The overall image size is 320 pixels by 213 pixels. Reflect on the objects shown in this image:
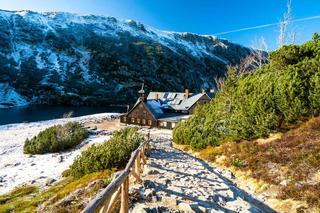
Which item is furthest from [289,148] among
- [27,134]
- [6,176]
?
[27,134]

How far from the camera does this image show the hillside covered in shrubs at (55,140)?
37.7 m

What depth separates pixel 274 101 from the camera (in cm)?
1920

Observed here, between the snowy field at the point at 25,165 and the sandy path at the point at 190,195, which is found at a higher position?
the sandy path at the point at 190,195

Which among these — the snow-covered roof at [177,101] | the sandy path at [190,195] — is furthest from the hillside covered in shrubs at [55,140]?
the sandy path at [190,195]

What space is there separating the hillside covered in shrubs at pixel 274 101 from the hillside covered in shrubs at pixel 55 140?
20522 mm

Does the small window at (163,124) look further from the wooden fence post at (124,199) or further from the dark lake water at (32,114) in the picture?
the wooden fence post at (124,199)

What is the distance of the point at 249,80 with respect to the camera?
24.3 meters

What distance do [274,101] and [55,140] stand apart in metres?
29.9

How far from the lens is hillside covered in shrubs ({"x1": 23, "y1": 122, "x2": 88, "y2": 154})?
37.7 metres

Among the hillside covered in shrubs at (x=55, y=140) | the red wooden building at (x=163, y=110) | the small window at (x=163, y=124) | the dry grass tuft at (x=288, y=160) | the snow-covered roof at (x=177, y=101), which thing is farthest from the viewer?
the snow-covered roof at (x=177, y=101)

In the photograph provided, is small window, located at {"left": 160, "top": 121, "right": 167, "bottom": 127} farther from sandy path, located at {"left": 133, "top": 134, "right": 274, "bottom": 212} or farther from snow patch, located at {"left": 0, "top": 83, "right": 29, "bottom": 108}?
snow patch, located at {"left": 0, "top": 83, "right": 29, "bottom": 108}

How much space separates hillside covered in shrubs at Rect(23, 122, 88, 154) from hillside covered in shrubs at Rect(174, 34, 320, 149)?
20522 mm

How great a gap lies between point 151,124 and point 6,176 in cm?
Result: 3504

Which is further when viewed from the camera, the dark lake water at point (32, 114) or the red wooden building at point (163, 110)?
the dark lake water at point (32, 114)
